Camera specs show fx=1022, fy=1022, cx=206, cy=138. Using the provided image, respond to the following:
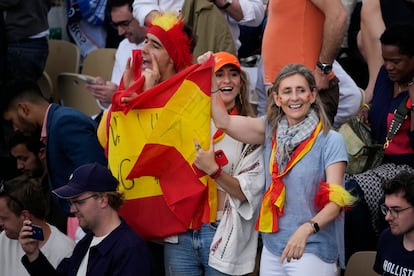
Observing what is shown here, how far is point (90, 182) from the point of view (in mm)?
5695

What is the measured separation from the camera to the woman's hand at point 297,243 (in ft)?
16.1

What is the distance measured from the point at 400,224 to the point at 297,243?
60cm

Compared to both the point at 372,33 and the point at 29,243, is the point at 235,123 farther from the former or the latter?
the point at 372,33

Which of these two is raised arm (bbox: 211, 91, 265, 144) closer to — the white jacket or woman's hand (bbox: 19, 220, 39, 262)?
the white jacket

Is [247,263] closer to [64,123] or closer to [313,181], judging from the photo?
[313,181]

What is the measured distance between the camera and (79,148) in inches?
245

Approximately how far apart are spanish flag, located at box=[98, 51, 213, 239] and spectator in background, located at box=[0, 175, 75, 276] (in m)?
0.68

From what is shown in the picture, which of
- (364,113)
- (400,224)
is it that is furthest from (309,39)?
(400,224)

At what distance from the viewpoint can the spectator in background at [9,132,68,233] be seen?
7.00 metres

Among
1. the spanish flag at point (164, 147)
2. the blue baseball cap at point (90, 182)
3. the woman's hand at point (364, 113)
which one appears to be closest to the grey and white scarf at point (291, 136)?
the spanish flag at point (164, 147)

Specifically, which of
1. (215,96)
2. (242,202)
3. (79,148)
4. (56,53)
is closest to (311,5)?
(215,96)

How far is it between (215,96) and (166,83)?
304 mm

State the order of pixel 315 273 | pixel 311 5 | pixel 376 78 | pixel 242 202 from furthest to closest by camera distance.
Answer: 1. pixel 376 78
2. pixel 311 5
3. pixel 242 202
4. pixel 315 273

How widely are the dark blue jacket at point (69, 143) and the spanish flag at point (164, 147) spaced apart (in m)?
0.48
